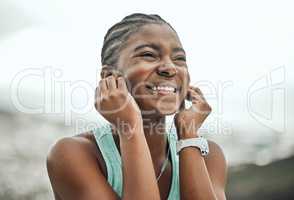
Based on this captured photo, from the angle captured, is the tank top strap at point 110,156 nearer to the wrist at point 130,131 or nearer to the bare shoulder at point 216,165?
the wrist at point 130,131

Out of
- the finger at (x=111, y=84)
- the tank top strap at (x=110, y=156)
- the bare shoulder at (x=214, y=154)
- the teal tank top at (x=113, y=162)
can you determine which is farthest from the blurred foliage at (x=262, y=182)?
the finger at (x=111, y=84)

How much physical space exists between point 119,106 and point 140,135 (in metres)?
0.08

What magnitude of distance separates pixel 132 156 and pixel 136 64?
8.9 inches

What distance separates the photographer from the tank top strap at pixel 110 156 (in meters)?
0.88

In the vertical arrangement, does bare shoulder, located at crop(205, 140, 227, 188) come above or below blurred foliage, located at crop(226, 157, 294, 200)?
above

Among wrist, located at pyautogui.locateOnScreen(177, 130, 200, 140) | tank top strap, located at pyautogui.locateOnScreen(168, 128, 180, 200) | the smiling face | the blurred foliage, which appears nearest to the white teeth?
the smiling face

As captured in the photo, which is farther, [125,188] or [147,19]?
[147,19]

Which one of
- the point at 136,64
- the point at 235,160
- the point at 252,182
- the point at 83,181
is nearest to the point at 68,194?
the point at 83,181

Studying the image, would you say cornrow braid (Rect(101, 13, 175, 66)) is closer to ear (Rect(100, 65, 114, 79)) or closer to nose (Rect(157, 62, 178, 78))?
ear (Rect(100, 65, 114, 79))

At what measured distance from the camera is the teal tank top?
89 cm

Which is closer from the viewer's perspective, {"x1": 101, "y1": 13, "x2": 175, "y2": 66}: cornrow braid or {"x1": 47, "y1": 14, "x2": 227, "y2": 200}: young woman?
{"x1": 47, "y1": 14, "x2": 227, "y2": 200}: young woman

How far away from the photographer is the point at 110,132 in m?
1.00

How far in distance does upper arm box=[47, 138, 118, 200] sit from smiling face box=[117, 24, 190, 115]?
17cm

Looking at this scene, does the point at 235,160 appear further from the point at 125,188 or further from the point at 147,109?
the point at 125,188
